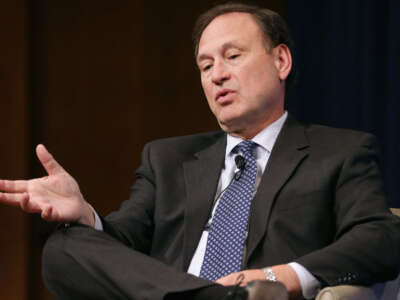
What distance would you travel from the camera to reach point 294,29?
2.87 metres

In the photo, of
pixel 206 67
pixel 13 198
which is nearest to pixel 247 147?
pixel 206 67

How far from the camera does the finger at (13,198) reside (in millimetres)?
1374

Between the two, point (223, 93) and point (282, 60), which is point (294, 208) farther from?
point (282, 60)

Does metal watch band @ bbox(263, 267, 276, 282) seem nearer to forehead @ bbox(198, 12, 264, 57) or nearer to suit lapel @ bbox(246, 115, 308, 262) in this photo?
suit lapel @ bbox(246, 115, 308, 262)

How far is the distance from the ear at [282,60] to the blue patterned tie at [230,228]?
0.35 m

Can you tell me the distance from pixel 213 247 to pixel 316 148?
1.41 ft

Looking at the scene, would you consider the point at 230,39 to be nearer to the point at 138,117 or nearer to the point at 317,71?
the point at 317,71

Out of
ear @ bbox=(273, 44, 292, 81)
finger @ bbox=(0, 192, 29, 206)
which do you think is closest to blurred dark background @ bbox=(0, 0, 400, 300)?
ear @ bbox=(273, 44, 292, 81)

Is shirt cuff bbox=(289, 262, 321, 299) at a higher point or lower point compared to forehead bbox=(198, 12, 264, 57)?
lower

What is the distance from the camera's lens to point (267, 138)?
1.80m

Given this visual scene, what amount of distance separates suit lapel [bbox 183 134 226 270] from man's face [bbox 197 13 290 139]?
104 mm

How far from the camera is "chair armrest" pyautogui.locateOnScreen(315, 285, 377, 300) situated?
1.25 meters

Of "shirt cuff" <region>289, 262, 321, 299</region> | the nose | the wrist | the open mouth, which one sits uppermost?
the nose

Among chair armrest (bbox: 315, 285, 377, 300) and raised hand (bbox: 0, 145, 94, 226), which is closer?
chair armrest (bbox: 315, 285, 377, 300)
